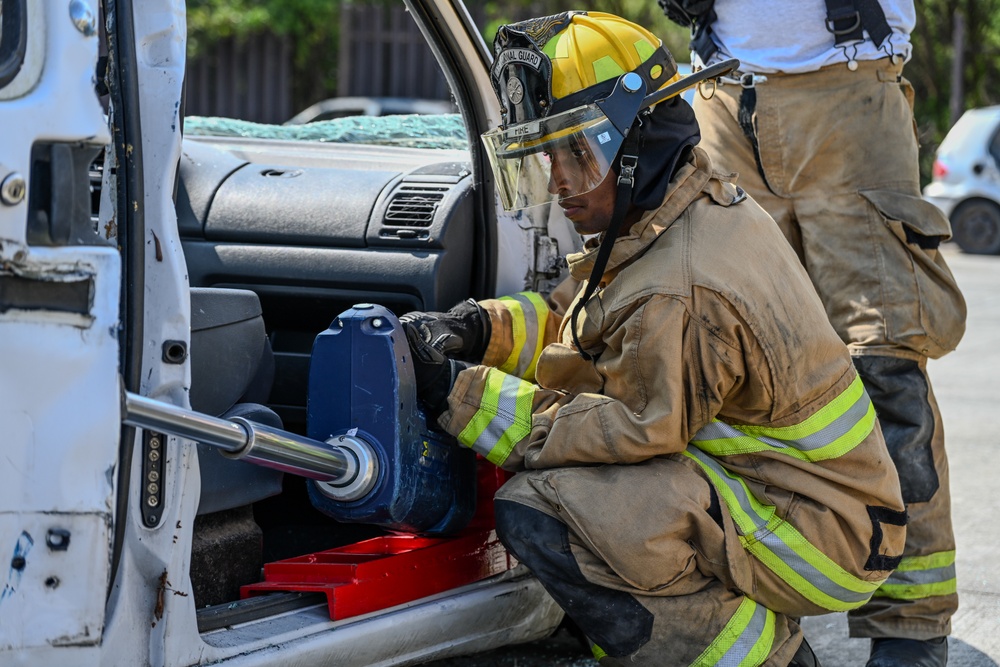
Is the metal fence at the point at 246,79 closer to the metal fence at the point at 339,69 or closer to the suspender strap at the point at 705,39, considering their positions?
the metal fence at the point at 339,69

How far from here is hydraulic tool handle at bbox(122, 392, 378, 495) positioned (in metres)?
1.87

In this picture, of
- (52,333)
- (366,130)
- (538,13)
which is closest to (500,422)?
(52,333)

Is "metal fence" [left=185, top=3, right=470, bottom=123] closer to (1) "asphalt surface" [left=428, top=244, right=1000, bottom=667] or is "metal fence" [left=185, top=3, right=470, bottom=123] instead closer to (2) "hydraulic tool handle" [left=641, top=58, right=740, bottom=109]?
(1) "asphalt surface" [left=428, top=244, right=1000, bottom=667]

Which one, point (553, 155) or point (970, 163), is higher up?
point (553, 155)

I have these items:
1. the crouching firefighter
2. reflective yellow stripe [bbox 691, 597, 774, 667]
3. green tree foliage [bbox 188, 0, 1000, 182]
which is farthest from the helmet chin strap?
green tree foliage [bbox 188, 0, 1000, 182]

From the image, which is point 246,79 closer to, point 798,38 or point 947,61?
point 947,61

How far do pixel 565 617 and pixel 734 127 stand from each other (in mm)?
1292

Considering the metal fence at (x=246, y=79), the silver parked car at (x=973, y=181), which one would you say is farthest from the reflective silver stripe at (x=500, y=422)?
the metal fence at (x=246, y=79)

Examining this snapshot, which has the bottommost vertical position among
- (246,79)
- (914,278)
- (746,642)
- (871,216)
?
(246,79)

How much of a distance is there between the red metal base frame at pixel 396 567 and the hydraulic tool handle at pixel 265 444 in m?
0.19

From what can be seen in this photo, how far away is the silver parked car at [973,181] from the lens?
1266cm

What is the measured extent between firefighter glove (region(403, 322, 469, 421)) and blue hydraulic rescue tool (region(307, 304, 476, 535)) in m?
0.06

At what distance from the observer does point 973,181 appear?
1274 cm

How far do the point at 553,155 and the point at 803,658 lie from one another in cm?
114
